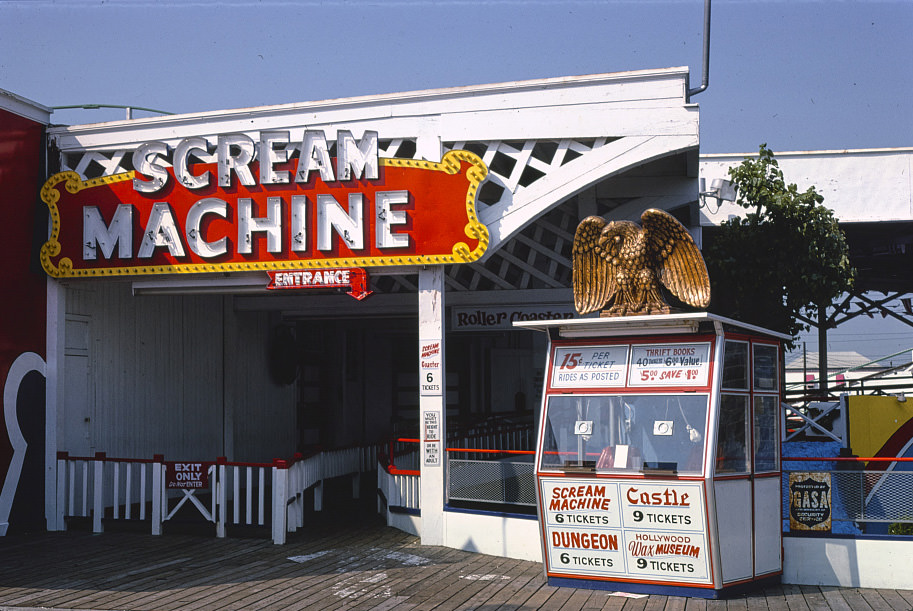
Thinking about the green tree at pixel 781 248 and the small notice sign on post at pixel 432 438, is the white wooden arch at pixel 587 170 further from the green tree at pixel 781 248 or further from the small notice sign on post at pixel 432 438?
the green tree at pixel 781 248

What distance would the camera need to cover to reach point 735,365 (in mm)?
9180

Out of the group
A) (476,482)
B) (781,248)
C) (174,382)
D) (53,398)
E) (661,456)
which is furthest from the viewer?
(174,382)

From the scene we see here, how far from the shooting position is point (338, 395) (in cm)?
2142

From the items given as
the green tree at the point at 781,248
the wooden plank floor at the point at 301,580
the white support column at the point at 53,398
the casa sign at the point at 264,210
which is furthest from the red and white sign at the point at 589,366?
the white support column at the point at 53,398

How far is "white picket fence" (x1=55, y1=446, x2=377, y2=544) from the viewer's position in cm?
1195

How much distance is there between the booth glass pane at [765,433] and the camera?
927 cm

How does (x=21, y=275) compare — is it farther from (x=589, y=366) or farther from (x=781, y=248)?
(x=781, y=248)

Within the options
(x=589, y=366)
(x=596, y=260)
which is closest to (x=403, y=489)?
(x=589, y=366)

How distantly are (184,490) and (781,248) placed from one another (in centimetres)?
959

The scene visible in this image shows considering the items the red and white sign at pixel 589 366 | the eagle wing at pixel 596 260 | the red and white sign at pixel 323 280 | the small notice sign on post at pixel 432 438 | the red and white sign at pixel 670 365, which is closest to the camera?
the red and white sign at pixel 670 365

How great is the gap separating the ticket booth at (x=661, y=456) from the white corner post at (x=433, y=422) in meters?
2.17

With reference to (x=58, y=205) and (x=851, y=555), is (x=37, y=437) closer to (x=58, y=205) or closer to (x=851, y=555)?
(x=58, y=205)

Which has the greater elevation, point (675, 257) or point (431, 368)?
point (675, 257)

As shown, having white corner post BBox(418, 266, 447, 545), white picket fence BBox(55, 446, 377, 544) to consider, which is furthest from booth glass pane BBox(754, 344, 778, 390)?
white picket fence BBox(55, 446, 377, 544)
